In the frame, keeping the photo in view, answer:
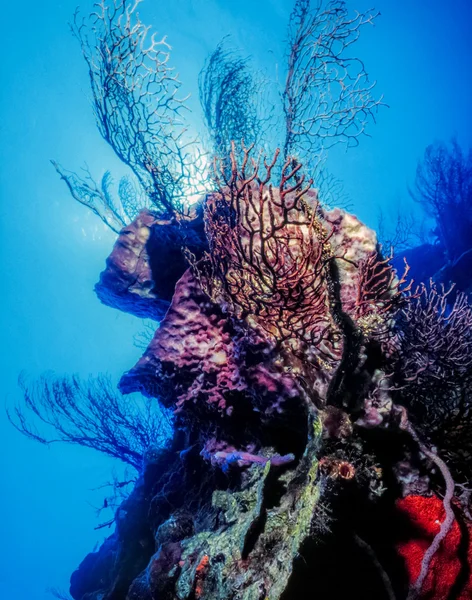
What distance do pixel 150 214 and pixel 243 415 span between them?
3999 mm

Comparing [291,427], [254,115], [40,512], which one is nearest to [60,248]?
[40,512]

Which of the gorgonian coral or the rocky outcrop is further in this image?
the rocky outcrop

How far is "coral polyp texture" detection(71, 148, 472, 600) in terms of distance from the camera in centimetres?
218

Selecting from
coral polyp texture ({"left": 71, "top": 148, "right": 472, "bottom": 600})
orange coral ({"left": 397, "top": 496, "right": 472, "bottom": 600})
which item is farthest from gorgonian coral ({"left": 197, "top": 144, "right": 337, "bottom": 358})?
orange coral ({"left": 397, "top": 496, "right": 472, "bottom": 600})

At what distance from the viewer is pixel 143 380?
4.52 meters

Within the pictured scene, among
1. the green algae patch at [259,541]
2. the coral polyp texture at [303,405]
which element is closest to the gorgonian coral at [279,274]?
the coral polyp texture at [303,405]

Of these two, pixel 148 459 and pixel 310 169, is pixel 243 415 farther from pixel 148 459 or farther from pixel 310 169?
pixel 310 169

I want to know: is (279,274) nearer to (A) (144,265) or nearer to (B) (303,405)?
(B) (303,405)

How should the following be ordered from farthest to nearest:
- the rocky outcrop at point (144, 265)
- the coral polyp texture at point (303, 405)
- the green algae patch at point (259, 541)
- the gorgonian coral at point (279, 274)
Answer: the rocky outcrop at point (144, 265) < the gorgonian coral at point (279, 274) < the coral polyp texture at point (303, 405) < the green algae patch at point (259, 541)

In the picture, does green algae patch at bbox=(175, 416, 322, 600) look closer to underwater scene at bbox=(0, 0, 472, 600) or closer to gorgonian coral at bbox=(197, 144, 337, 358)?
underwater scene at bbox=(0, 0, 472, 600)

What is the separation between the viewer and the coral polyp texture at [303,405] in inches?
85.9

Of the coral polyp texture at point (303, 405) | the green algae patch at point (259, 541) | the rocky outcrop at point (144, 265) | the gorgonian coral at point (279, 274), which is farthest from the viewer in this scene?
the rocky outcrop at point (144, 265)

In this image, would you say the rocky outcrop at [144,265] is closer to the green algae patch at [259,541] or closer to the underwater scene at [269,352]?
the underwater scene at [269,352]

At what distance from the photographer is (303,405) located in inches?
110
